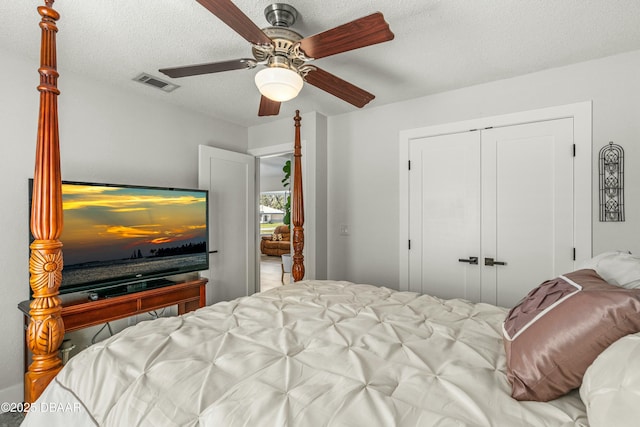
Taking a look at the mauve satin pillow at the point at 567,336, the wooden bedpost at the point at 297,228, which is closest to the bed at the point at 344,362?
the mauve satin pillow at the point at 567,336

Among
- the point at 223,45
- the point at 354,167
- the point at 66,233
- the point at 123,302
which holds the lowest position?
the point at 123,302

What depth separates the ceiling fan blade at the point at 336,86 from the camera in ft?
6.62

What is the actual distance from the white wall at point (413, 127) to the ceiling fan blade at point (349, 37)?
1.76 m

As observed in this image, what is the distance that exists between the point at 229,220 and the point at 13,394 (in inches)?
88.3

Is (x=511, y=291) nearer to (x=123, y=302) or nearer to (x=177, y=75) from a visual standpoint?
(x=177, y=75)

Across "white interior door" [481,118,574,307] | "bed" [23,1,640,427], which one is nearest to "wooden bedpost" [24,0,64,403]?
"bed" [23,1,640,427]

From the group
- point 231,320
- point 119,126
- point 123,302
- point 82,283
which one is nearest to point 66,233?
point 82,283

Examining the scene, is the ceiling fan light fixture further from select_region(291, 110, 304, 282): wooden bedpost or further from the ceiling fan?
select_region(291, 110, 304, 282): wooden bedpost

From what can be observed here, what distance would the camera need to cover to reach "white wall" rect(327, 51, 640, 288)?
7.50 feet

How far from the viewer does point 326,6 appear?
1.78m

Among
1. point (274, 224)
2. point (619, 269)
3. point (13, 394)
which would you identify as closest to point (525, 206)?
point (619, 269)

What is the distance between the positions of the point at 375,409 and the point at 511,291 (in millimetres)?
2439

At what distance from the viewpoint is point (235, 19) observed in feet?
4.66

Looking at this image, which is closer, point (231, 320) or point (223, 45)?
point (231, 320)
